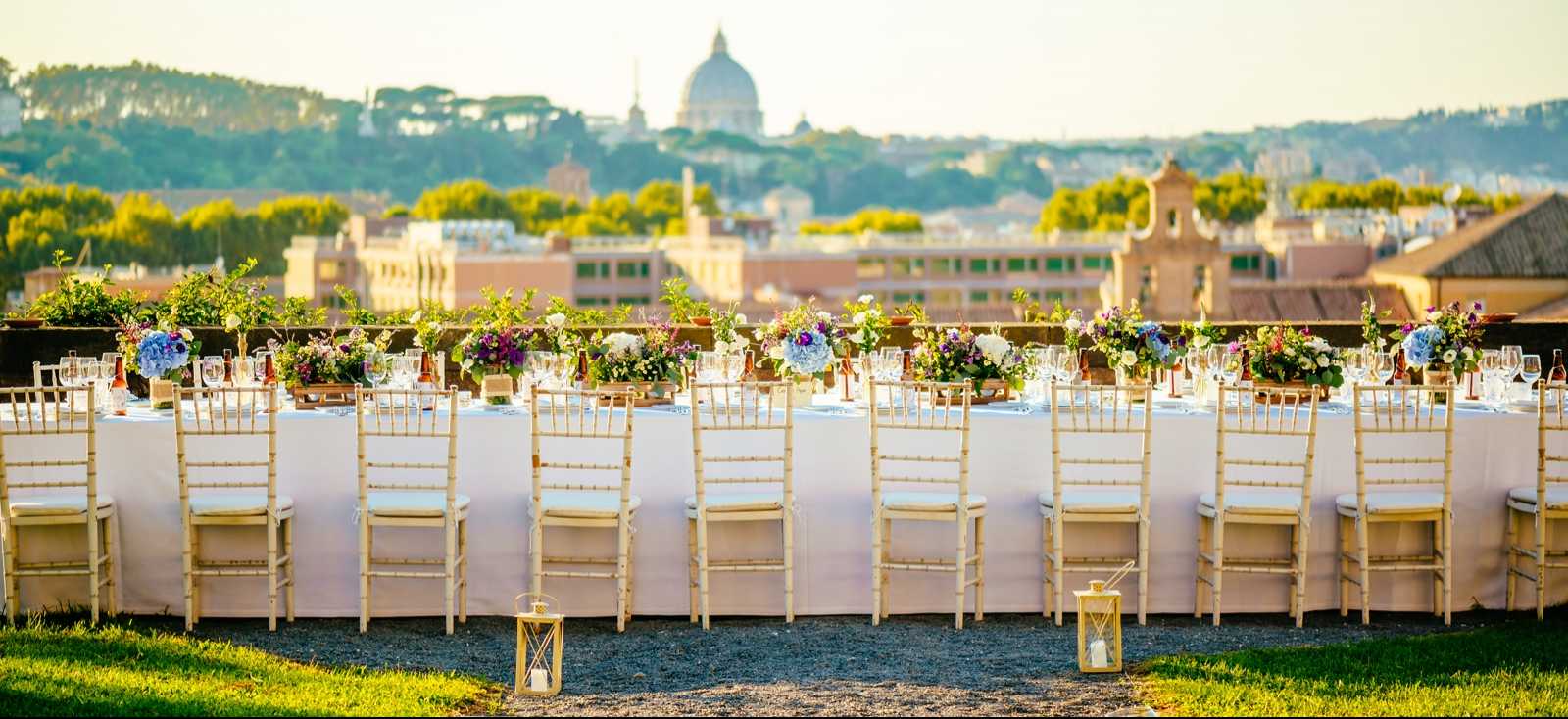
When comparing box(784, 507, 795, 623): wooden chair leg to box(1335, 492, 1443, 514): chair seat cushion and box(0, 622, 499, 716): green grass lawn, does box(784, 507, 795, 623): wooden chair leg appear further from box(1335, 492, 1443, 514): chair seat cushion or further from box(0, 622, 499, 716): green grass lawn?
box(1335, 492, 1443, 514): chair seat cushion

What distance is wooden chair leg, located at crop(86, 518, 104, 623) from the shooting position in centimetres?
634

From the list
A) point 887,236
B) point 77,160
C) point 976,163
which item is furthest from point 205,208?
point 976,163

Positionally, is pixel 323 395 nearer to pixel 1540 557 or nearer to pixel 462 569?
pixel 462 569

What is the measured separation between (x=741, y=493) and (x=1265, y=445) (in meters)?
1.86

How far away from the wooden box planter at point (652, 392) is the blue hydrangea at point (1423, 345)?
2.84 m

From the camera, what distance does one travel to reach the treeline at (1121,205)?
106 metres

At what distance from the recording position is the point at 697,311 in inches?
341

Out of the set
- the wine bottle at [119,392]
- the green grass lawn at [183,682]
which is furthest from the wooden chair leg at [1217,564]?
the wine bottle at [119,392]

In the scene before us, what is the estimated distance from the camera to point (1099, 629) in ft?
19.0

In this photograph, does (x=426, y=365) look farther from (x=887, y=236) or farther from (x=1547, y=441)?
(x=887, y=236)

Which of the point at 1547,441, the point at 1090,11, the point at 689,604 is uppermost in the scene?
the point at 1090,11

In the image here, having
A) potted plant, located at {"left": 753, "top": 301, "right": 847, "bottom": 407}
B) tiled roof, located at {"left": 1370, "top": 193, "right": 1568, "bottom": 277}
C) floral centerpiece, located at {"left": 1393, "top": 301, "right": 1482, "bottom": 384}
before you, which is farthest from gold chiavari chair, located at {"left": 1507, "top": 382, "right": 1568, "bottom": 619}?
tiled roof, located at {"left": 1370, "top": 193, "right": 1568, "bottom": 277}

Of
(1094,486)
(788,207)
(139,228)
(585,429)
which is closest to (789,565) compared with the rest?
(585,429)

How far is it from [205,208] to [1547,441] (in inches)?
3946
